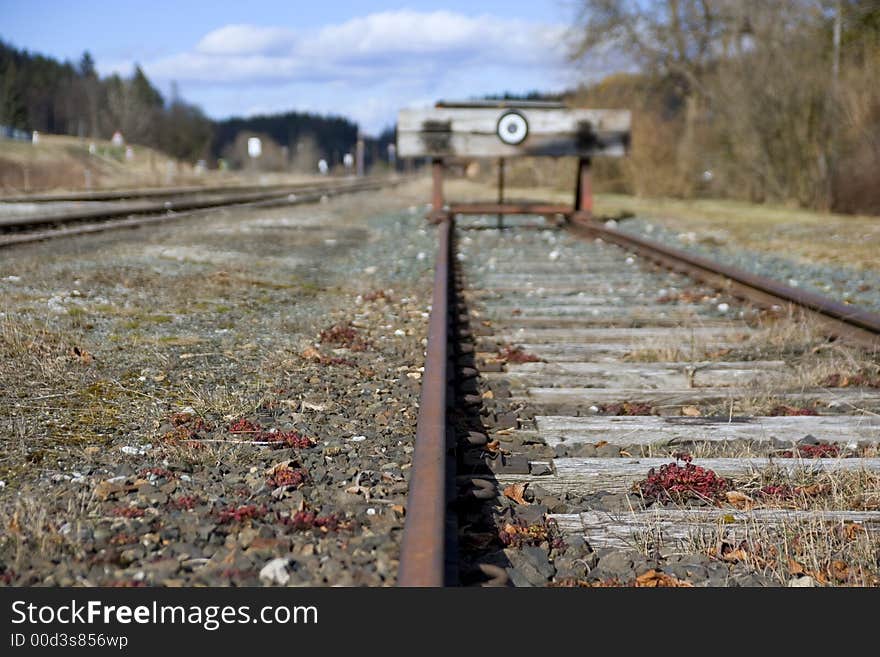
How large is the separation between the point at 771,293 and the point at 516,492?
4.17m

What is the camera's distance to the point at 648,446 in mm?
3236

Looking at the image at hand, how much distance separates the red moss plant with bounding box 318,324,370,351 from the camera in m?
4.89

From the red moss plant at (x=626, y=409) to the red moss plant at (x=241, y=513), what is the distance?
1750mm

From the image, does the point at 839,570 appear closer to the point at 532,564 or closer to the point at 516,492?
the point at 532,564

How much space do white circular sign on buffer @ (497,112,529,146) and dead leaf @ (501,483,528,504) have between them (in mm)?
11249

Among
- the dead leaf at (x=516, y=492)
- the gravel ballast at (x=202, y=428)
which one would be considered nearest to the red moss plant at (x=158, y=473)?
the gravel ballast at (x=202, y=428)

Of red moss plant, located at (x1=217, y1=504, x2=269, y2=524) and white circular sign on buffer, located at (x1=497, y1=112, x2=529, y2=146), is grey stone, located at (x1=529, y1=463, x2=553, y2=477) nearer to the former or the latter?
red moss plant, located at (x1=217, y1=504, x2=269, y2=524)

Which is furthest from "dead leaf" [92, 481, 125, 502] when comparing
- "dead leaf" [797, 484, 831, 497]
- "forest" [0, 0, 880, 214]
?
"forest" [0, 0, 880, 214]

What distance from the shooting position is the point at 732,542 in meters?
2.40

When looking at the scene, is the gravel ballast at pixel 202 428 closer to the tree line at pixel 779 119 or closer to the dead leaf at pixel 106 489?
the dead leaf at pixel 106 489

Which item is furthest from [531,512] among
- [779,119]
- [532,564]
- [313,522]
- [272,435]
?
[779,119]
